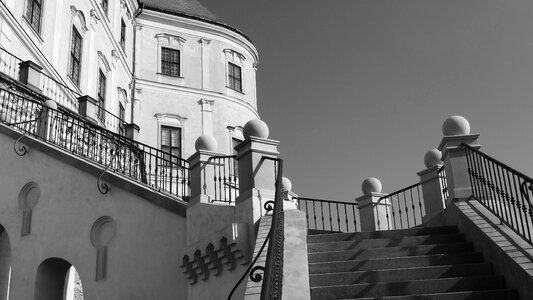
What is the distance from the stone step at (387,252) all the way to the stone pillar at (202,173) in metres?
3.10

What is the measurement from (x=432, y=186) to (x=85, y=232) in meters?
7.90

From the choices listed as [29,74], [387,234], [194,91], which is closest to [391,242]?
[387,234]

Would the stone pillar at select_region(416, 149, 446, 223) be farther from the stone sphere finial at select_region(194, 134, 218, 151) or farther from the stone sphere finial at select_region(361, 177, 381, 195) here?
the stone sphere finial at select_region(194, 134, 218, 151)

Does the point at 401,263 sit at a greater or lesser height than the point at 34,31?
lesser

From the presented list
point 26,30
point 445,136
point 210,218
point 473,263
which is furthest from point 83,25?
point 473,263

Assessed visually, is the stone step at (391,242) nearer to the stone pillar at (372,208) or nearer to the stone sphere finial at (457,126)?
the stone sphere finial at (457,126)

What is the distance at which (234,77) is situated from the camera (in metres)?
34.3

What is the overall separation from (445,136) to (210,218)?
467 centimetres

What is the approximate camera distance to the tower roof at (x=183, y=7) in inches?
1305

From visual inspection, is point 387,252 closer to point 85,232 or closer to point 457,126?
point 457,126

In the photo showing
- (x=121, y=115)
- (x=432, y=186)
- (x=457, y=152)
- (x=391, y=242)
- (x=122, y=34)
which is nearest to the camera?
(x=391, y=242)

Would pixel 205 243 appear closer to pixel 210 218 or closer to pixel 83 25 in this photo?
pixel 210 218

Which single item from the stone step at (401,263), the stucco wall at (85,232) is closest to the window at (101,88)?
the stucco wall at (85,232)

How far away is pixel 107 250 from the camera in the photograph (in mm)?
12906
